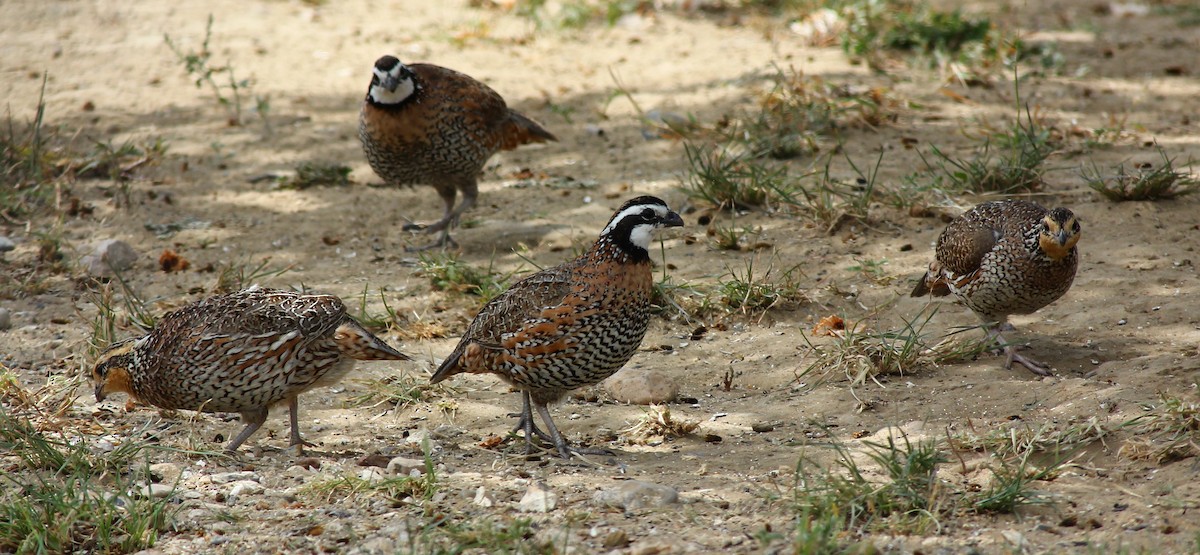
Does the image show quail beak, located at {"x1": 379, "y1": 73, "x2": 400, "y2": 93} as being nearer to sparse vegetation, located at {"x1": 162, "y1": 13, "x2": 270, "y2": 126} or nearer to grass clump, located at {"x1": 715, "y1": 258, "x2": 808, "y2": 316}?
sparse vegetation, located at {"x1": 162, "y1": 13, "x2": 270, "y2": 126}

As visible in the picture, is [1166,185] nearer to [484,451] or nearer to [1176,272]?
[1176,272]

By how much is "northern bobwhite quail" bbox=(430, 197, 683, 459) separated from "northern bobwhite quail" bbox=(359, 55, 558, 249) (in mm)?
2619

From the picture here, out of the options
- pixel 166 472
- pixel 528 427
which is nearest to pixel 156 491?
pixel 166 472

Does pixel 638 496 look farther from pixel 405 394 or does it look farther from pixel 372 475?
pixel 405 394

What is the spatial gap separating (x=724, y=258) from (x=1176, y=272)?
2463mm

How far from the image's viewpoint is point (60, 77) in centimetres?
1031

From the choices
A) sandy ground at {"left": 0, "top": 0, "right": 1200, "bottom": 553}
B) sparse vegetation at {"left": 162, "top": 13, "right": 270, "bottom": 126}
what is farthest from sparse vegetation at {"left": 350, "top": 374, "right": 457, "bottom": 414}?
sparse vegetation at {"left": 162, "top": 13, "right": 270, "bottom": 126}

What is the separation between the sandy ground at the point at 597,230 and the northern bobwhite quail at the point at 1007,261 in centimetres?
28

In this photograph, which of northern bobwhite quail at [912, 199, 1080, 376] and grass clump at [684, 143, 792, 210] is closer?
northern bobwhite quail at [912, 199, 1080, 376]

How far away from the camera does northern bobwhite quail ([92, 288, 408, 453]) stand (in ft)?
16.9

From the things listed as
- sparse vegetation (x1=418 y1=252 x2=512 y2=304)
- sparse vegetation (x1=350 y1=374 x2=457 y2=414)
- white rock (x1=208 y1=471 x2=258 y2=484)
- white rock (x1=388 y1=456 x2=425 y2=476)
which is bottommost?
sparse vegetation (x1=350 y1=374 x2=457 y2=414)

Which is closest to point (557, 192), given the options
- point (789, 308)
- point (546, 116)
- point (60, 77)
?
point (546, 116)

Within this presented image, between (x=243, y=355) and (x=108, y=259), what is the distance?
2572 mm

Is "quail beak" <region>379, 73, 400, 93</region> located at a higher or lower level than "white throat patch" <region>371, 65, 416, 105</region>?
higher
